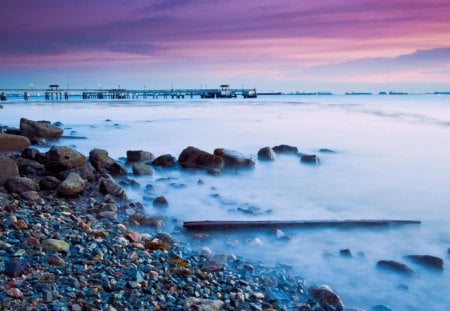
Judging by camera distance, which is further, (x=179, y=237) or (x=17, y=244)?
(x=179, y=237)

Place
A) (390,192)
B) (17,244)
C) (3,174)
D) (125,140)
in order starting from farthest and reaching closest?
(125,140) < (390,192) < (3,174) < (17,244)

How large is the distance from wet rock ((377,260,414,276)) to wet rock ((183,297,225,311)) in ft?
7.81

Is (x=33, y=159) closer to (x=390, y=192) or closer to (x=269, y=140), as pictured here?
(x=390, y=192)

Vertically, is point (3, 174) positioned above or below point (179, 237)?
above

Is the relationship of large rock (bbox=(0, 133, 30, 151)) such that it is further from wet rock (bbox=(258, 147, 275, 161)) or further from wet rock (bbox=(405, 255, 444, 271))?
wet rock (bbox=(405, 255, 444, 271))

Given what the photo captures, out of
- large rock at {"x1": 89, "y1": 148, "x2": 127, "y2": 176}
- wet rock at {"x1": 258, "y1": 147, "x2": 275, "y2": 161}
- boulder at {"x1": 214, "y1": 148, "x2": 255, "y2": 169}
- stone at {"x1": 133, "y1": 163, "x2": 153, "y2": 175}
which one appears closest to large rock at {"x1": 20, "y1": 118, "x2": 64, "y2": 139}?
large rock at {"x1": 89, "y1": 148, "x2": 127, "y2": 176}

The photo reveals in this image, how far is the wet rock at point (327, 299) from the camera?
155 inches

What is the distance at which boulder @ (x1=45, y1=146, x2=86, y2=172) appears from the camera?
853cm

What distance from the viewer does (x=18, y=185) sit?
6645 mm

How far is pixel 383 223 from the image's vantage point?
6.26 m

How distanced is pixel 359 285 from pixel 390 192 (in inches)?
194

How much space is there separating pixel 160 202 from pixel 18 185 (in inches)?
88.1

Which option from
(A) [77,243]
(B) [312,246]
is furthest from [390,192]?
(A) [77,243]

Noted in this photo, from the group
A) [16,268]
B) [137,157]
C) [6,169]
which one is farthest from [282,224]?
[137,157]
